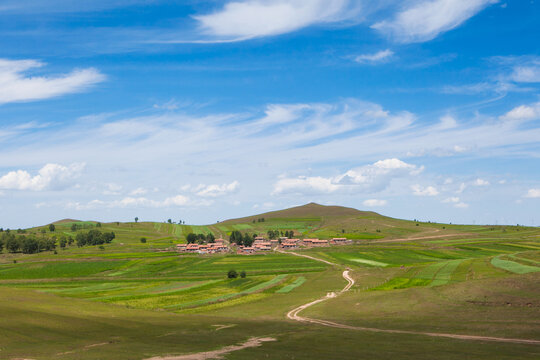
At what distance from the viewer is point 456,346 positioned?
39.6 meters

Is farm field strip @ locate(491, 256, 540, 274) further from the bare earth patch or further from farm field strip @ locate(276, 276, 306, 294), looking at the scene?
the bare earth patch

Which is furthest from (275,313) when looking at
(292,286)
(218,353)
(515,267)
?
(515,267)

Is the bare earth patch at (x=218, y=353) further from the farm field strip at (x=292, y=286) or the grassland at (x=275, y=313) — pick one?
the farm field strip at (x=292, y=286)

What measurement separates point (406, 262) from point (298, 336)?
4597 inches

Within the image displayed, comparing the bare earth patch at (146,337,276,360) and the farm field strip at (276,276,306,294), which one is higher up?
the bare earth patch at (146,337,276,360)

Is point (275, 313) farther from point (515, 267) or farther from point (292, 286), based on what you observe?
point (515, 267)

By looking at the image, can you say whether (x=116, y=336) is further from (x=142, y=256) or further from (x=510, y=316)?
(x=142, y=256)

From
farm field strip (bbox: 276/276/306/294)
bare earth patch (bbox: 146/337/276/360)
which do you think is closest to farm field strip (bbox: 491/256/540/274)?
farm field strip (bbox: 276/276/306/294)

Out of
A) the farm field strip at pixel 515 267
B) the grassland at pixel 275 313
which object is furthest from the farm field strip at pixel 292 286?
the farm field strip at pixel 515 267

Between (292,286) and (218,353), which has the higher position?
(218,353)

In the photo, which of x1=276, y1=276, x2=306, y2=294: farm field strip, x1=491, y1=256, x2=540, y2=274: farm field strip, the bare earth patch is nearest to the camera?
the bare earth patch

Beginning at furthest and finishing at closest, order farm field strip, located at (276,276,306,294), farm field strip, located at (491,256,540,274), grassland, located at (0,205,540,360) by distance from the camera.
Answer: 1. farm field strip, located at (276,276,306,294)
2. farm field strip, located at (491,256,540,274)
3. grassland, located at (0,205,540,360)

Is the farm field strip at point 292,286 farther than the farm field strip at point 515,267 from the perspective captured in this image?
Yes

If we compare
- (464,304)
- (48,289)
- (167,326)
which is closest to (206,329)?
(167,326)
